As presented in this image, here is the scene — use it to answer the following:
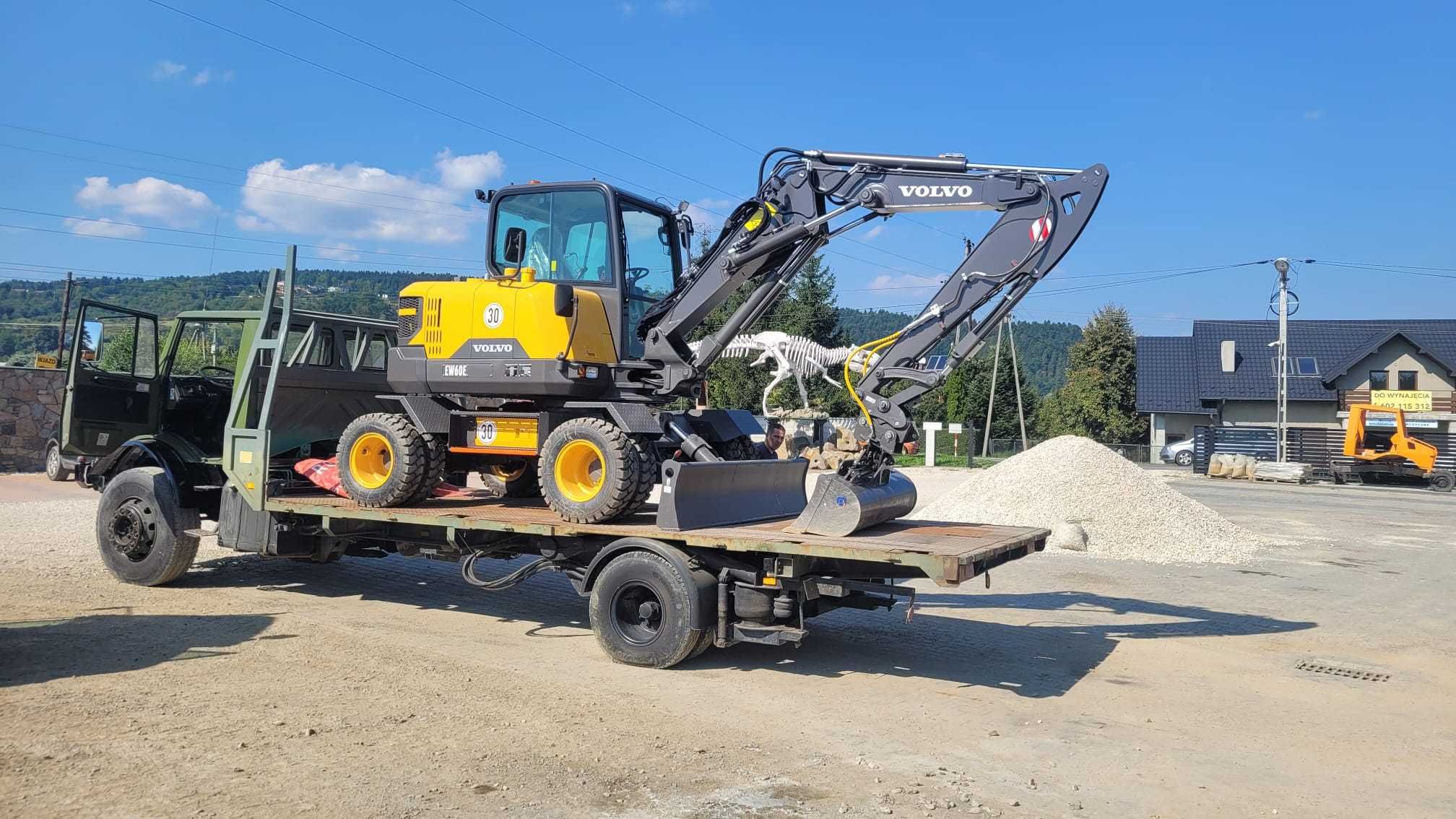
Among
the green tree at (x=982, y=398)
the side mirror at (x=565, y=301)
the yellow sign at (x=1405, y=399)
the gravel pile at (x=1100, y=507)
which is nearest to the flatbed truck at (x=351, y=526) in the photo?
the side mirror at (x=565, y=301)

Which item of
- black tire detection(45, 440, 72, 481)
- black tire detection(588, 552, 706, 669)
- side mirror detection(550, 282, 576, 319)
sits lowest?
black tire detection(588, 552, 706, 669)

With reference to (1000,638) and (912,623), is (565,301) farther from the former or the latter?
(1000,638)

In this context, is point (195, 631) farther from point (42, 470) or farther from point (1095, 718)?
point (42, 470)

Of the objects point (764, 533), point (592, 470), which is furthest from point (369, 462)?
point (764, 533)

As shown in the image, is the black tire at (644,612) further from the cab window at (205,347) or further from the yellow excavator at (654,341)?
the cab window at (205,347)

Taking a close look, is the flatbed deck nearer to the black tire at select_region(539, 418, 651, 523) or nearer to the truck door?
the black tire at select_region(539, 418, 651, 523)

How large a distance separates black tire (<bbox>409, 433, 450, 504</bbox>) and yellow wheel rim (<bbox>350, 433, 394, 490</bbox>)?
0.33m

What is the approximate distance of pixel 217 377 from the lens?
36.8 ft

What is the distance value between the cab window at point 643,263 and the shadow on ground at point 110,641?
386 centimetres

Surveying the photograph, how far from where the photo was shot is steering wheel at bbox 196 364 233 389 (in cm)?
1105

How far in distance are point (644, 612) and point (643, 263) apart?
3.12m

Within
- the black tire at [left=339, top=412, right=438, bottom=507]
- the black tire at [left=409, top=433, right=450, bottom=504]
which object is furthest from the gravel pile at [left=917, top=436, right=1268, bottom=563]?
the black tire at [left=339, top=412, right=438, bottom=507]

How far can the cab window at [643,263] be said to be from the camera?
8.88 m

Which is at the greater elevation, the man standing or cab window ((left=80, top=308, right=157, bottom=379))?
cab window ((left=80, top=308, right=157, bottom=379))
